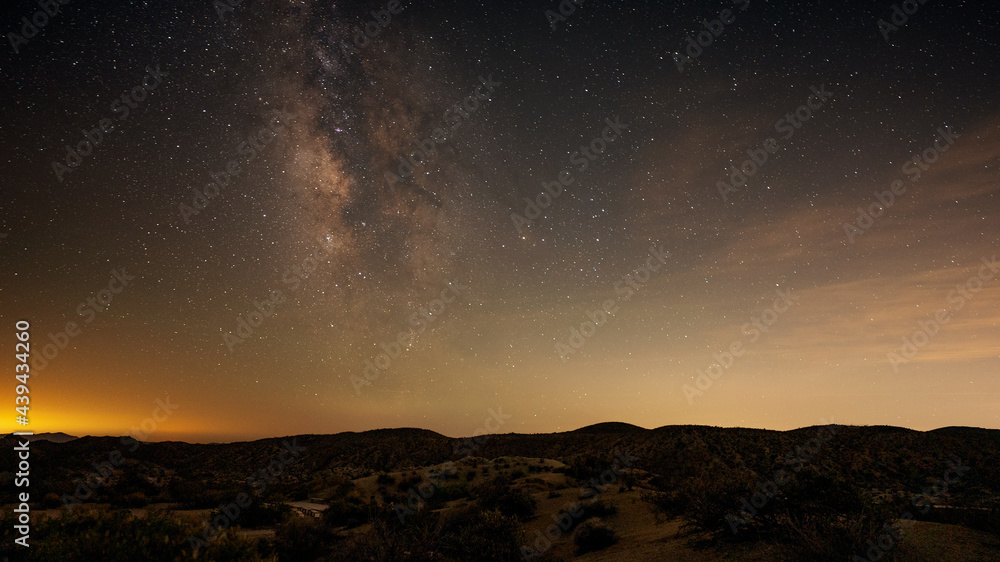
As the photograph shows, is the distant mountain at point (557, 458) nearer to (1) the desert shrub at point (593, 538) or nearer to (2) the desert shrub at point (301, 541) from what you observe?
(1) the desert shrub at point (593, 538)

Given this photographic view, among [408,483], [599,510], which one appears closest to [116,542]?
[599,510]

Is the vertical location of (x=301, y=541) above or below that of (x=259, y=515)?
above

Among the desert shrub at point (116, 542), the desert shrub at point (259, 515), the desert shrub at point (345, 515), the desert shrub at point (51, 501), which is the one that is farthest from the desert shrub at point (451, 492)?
the desert shrub at point (51, 501)

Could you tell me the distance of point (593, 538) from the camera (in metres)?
11.6

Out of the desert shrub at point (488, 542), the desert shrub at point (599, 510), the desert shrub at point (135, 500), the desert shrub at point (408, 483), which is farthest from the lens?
the desert shrub at point (408, 483)

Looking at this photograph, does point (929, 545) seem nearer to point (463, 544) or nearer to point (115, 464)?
point (463, 544)

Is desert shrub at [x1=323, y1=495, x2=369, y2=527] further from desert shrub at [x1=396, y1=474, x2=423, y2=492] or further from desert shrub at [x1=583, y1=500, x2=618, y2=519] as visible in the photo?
desert shrub at [x1=583, y1=500, x2=618, y2=519]

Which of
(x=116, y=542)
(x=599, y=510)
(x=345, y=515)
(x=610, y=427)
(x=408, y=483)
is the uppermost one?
(x=116, y=542)

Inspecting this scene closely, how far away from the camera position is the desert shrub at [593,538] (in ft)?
37.4

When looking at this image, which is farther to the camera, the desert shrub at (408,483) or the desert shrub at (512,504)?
the desert shrub at (408,483)

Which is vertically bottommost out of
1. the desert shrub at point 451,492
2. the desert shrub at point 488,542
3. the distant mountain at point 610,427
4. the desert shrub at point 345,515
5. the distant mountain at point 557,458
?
the distant mountain at point 610,427

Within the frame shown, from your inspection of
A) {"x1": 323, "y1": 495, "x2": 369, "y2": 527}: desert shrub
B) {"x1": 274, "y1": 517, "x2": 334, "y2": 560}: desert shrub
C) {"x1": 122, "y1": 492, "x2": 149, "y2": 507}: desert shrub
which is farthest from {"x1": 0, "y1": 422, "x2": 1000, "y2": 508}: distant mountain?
{"x1": 274, "y1": 517, "x2": 334, "y2": 560}: desert shrub

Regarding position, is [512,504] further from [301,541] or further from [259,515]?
[259,515]

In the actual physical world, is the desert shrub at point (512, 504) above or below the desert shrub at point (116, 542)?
below
